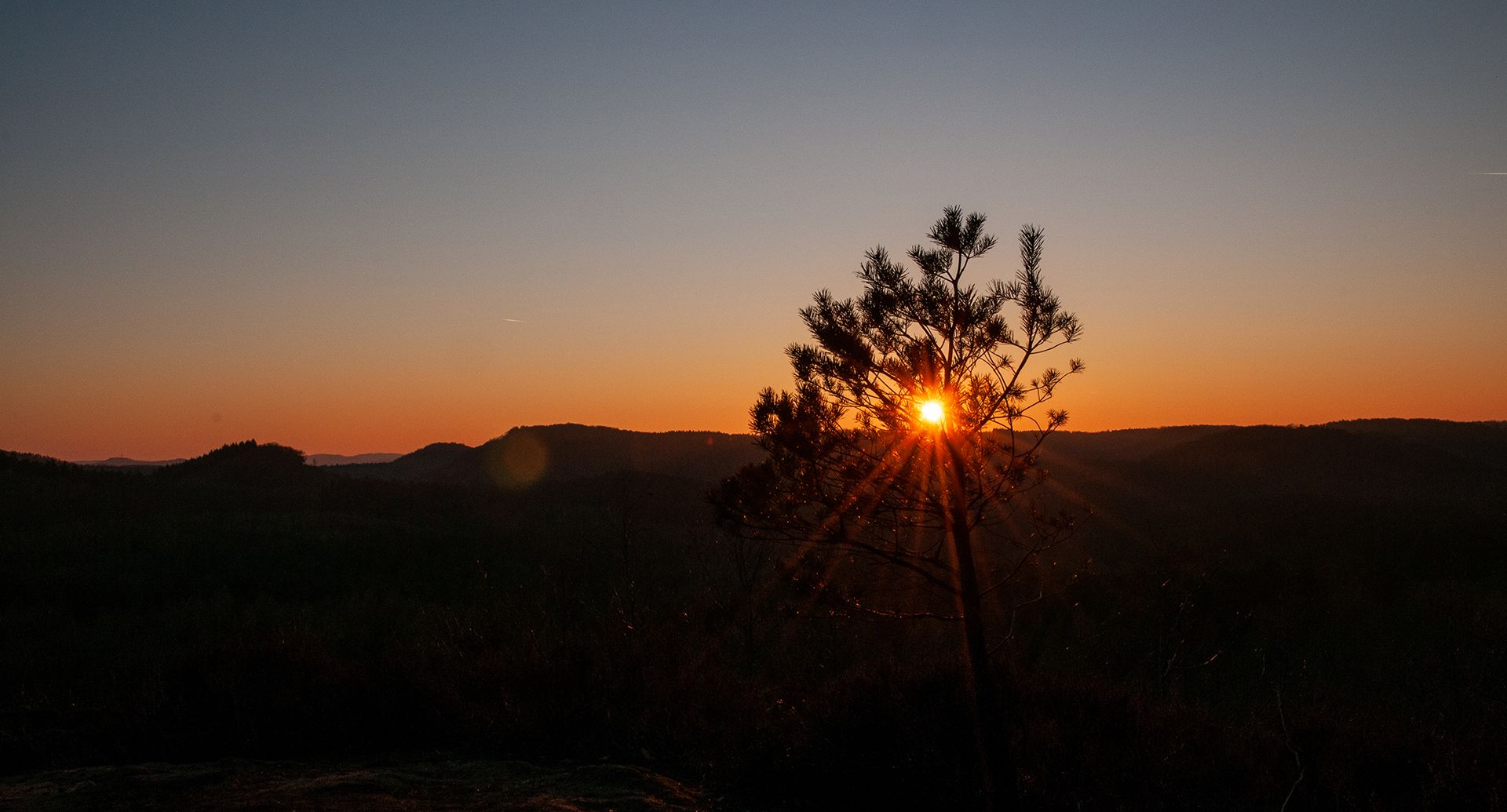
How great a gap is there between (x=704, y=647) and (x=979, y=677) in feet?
18.8

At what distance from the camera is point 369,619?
1820 cm

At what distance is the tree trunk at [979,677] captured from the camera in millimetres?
6816

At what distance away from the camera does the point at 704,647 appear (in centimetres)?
1202

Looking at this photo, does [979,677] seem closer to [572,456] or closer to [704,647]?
[704,647]

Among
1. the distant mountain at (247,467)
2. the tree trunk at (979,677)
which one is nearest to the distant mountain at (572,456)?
the distant mountain at (247,467)

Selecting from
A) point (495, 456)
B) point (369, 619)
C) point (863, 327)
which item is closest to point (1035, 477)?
point (863, 327)

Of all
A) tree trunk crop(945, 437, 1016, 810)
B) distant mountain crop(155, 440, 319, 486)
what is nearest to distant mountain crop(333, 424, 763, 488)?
distant mountain crop(155, 440, 319, 486)

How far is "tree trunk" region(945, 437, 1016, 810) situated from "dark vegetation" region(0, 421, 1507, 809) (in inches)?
11.1

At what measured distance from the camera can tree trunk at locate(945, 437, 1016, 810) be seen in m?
6.82

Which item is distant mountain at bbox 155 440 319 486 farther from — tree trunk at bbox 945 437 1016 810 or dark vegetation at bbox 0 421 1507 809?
tree trunk at bbox 945 437 1016 810

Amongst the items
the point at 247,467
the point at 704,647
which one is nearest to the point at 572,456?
the point at 247,467

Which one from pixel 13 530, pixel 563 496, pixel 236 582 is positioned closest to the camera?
pixel 236 582

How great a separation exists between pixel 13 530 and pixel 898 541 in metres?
26.7

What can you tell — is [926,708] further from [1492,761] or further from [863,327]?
[1492,761]
